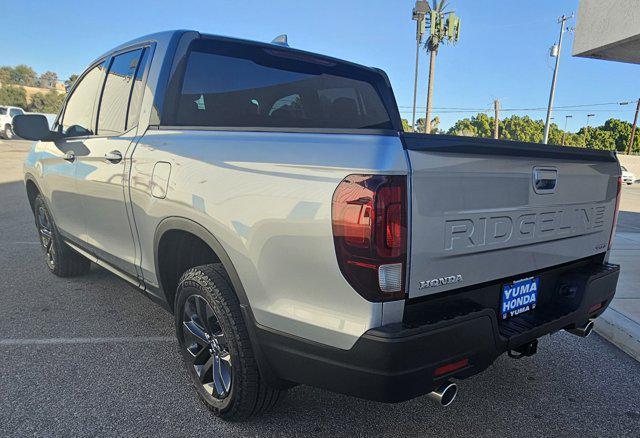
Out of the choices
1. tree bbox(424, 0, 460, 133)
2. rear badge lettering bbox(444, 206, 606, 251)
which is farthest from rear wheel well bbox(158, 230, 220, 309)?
tree bbox(424, 0, 460, 133)

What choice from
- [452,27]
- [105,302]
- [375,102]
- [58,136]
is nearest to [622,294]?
[375,102]

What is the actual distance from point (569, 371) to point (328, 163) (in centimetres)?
242

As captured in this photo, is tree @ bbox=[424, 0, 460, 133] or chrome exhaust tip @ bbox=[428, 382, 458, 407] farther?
tree @ bbox=[424, 0, 460, 133]

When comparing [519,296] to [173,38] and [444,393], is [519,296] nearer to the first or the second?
[444,393]

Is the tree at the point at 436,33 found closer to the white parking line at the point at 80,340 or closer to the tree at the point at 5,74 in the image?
the white parking line at the point at 80,340

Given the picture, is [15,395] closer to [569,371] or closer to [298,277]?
[298,277]

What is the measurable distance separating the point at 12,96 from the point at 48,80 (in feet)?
133

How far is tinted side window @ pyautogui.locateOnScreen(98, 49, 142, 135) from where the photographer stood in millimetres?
2979

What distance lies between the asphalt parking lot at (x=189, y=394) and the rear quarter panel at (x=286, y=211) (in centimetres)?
88

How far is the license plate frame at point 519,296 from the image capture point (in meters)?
2.05

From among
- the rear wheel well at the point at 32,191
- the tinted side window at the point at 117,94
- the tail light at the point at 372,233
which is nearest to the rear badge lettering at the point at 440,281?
the tail light at the point at 372,233

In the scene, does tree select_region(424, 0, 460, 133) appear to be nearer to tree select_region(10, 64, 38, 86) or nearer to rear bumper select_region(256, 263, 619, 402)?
rear bumper select_region(256, 263, 619, 402)

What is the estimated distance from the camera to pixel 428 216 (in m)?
1.65

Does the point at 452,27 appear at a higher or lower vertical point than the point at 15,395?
higher
